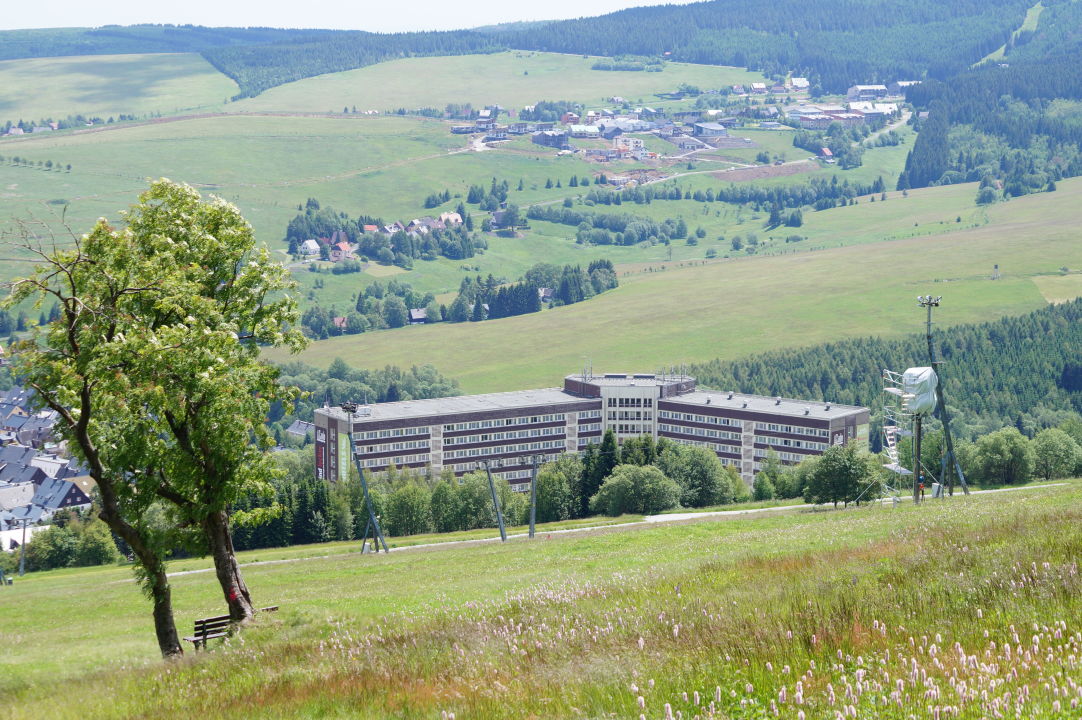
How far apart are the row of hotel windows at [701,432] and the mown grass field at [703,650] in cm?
16101

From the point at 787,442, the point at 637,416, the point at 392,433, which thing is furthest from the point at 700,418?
the point at 392,433

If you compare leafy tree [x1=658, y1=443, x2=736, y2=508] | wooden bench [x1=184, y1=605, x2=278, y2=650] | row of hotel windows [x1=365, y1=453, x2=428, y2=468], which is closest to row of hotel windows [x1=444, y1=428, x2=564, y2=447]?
row of hotel windows [x1=365, y1=453, x2=428, y2=468]

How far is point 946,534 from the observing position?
2248 cm

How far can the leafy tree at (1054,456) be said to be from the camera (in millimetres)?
114438

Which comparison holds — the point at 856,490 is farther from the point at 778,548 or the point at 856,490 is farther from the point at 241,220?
the point at 241,220

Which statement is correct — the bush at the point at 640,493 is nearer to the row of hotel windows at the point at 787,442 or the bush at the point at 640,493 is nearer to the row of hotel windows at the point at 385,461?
the row of hotel windows at the point at 787,442

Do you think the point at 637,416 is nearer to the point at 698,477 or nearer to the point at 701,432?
the point at 701,432

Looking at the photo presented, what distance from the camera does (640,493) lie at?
4742 inches

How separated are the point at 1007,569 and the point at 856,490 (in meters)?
71.1

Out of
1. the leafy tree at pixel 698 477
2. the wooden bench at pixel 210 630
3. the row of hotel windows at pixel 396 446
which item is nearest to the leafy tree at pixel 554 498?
the leafy tree at pixel 698 477

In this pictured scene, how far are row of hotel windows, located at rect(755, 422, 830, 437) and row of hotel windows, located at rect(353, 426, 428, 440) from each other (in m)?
53.3

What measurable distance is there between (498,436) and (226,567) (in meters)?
164

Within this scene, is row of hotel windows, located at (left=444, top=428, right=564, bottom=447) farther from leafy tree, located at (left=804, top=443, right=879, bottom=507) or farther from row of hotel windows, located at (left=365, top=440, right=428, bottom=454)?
leafy tree, located at (left=804, top=443, right=879, bottom=507)

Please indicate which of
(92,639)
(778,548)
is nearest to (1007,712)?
(778,548)
